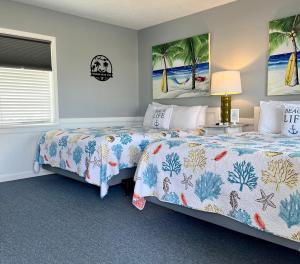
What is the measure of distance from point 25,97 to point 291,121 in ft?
10.9

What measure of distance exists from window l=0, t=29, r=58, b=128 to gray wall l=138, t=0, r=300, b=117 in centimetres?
204

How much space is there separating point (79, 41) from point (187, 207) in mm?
3309

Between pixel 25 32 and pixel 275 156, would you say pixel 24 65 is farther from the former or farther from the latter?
pixel 275 156

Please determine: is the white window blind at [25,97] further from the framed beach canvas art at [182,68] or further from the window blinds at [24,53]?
the framed beach canvas art at [182,68]

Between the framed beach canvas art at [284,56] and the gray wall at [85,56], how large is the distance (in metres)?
2.45

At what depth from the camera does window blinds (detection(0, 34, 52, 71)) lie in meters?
3.74

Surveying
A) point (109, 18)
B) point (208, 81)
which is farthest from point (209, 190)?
point (109, 18)

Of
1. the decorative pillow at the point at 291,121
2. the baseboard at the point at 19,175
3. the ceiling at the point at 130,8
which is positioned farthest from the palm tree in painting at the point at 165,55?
the baseboard at the point at 19,175

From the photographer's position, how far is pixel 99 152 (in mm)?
2871

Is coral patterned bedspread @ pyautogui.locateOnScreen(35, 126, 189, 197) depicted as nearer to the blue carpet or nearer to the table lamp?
the blue carpet

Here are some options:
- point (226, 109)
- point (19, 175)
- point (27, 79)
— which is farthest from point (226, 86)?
point (19, 175)

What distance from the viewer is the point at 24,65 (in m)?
3.94

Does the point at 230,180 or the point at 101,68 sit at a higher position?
the point at 101,68

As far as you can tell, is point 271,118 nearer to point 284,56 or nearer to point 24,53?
point 284,56
